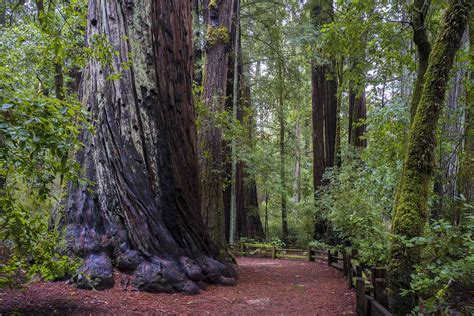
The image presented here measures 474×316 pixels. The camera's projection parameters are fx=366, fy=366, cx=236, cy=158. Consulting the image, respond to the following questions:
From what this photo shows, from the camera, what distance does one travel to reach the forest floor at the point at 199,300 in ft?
13.3

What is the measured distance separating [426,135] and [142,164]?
4142 mm

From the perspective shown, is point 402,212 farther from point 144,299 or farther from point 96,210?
point 96,210

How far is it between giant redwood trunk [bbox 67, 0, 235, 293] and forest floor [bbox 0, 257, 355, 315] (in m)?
0.27

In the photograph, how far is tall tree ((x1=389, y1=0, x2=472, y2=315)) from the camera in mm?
4117

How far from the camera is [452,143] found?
7.27 m

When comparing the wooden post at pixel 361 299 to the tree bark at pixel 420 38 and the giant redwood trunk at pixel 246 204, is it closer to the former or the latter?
the tree bark at pixel 420 38

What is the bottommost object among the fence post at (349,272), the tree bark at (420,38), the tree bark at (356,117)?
the fence post at (349,272)

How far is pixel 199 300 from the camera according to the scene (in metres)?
5.38

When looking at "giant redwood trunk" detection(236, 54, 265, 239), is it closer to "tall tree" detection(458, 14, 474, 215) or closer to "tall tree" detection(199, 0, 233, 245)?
"tall tree" detection(199, 0, 233, 245)

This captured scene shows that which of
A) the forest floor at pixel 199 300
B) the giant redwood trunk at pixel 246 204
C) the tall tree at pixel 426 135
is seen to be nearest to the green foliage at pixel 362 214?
the forest floor at pixel 199 300

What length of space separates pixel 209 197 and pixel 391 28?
5513 millimetres

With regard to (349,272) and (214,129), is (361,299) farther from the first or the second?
(214,129)

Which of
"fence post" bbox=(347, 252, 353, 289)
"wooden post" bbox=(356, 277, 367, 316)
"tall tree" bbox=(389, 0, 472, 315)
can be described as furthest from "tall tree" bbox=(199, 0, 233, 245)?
"tall tree" bbox=(389, 0, 472, 315)

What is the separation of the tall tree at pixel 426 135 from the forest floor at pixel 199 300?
2067 mm
